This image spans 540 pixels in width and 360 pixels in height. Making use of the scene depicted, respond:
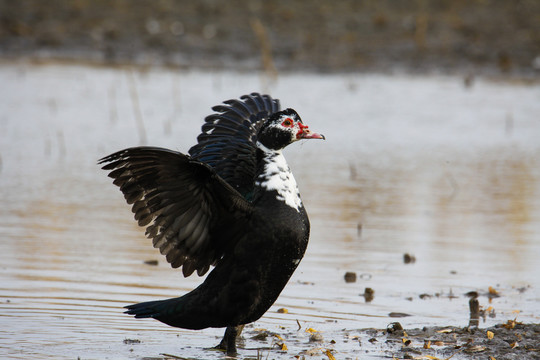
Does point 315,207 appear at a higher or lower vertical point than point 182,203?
higher

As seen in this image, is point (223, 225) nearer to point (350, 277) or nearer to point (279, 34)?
point (350, 277)

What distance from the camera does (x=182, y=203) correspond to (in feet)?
18.8

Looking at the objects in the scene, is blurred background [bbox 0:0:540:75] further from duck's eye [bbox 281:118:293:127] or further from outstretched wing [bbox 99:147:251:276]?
outstretched wing [bbox 99:147:251:276]

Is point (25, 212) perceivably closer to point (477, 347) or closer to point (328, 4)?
point (477, 347)

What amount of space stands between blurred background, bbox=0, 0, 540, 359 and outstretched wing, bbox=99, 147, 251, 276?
0.69 meters

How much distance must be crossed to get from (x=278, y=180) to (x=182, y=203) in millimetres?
575

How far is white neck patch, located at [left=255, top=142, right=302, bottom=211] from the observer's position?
5793 millimetres

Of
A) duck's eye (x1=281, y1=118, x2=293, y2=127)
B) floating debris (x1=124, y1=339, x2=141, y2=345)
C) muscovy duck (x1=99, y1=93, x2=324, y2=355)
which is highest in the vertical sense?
duck's eye (x1=281, y1=118, x2=293, y2=127)

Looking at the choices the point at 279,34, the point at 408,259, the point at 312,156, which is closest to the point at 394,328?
the point at 408,259

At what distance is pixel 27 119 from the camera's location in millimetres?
13789

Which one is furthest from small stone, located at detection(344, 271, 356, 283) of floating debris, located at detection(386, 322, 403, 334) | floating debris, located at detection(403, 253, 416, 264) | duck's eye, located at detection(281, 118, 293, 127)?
duck's eye, located at detection(281, 118, 293, 127)

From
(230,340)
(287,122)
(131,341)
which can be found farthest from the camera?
(131,341)

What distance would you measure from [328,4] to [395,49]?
2.38m

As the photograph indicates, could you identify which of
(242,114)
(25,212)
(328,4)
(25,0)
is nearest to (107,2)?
(25,0)
